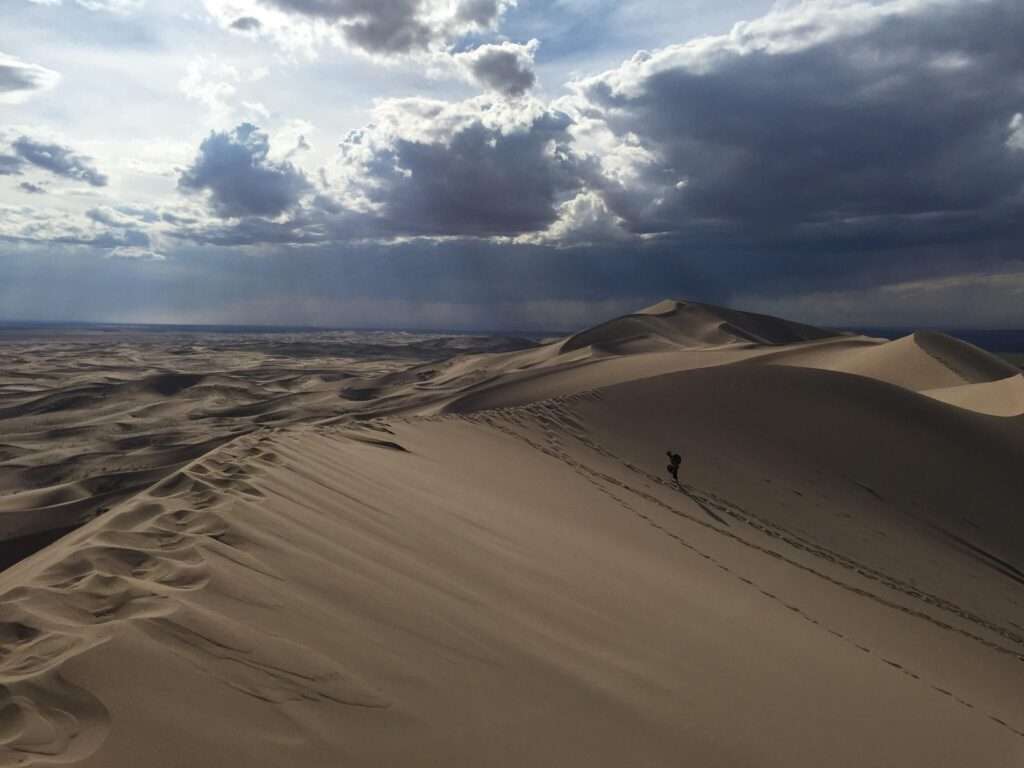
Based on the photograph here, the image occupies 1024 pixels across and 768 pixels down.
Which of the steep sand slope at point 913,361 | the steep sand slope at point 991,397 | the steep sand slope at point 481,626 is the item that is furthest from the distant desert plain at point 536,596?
the steep sand slope at point 913,361

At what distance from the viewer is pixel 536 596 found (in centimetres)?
466

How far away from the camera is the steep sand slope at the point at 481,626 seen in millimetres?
2602

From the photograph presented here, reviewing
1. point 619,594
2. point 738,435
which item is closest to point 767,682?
point 619,594

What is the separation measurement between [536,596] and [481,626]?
2.76ft

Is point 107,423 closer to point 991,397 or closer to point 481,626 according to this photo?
point 481,626

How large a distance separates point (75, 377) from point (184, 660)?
38777mm

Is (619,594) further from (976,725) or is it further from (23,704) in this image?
(23,704)

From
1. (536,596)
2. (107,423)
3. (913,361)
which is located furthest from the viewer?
(913,361)

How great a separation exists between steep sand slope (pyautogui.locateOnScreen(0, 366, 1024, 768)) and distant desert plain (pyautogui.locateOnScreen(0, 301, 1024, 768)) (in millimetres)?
20

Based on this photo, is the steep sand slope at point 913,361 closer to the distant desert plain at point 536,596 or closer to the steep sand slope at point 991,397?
the steep sand slope at point 991,397

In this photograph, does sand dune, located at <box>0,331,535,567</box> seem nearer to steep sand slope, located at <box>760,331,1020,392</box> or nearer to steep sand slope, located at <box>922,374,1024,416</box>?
steep sand slope, located at <box>760,331,1020,392</box>

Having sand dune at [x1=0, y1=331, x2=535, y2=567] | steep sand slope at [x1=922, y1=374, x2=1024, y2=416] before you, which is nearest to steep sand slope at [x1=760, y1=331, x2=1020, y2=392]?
steep sand slope at [x1=922, y1=374, x2=1024, y2=416]

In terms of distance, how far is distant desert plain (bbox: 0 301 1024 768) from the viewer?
2.67m

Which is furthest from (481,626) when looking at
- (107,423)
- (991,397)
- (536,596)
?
(991,397)
